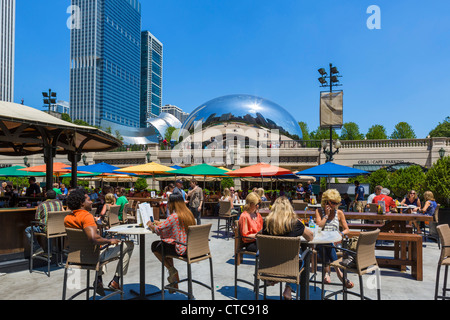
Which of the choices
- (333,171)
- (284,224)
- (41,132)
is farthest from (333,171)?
(41,132)

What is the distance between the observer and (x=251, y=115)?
78.1 metres

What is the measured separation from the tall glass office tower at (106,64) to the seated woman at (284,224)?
124898 millimetres

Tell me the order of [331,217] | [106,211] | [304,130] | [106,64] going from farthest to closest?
1. [106,64]
2. [304,130]
3. [106,211]
4. [331,217]

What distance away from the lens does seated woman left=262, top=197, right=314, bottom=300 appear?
4355 mm

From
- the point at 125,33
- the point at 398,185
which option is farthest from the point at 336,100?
the point at 125,33

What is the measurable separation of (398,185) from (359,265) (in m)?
14.6

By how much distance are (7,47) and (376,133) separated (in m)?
111

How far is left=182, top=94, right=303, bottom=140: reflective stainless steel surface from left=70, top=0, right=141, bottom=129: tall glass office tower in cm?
6251

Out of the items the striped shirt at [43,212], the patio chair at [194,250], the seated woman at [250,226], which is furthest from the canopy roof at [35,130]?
the seated woman at [250,226]

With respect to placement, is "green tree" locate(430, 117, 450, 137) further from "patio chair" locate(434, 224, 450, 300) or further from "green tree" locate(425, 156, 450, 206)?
"patio chair" locate(434, 224, 450, 300)

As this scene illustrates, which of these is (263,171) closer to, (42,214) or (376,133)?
(42,214)

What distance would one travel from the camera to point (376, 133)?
76.9m

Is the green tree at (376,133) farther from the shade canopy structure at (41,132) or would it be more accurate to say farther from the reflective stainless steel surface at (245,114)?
the shade canopy structure at (41,132)
